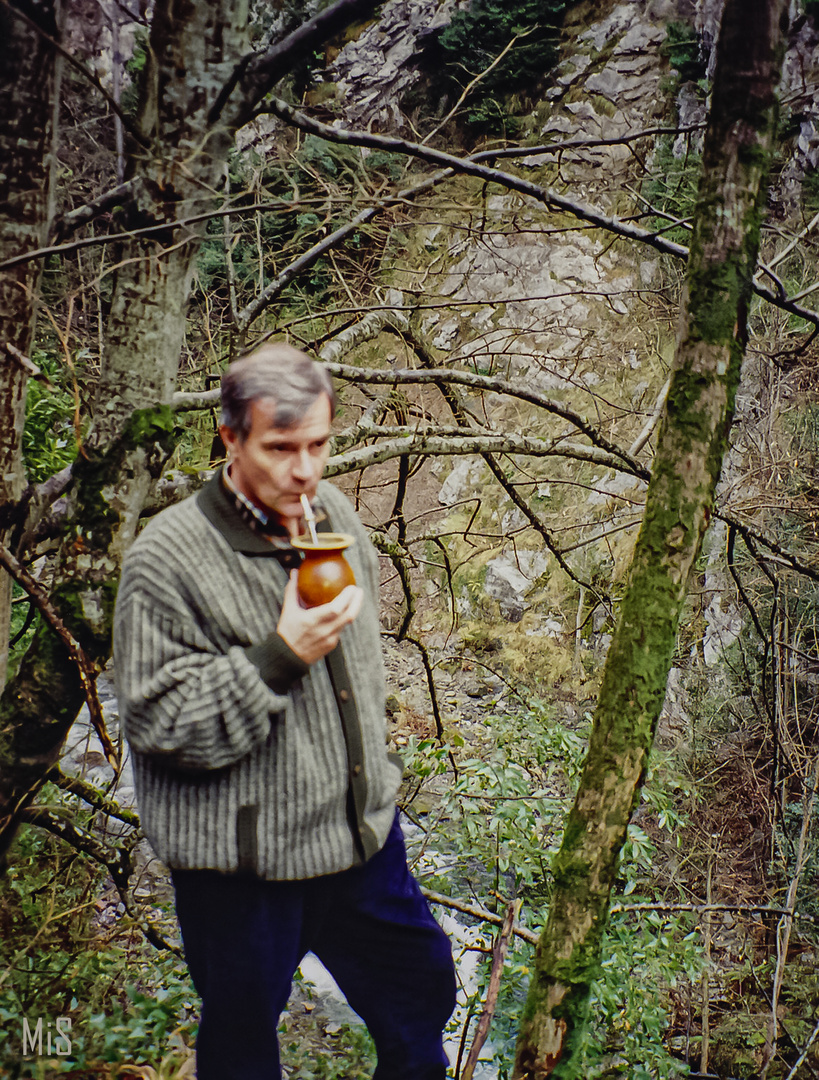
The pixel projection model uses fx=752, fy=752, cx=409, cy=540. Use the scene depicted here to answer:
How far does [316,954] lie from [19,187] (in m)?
2.40

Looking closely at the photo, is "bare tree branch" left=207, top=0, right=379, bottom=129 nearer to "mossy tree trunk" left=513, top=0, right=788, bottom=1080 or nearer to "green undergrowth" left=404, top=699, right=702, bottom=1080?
"mossy tree trunk" left=513, top=0, right=788, bottom=1080

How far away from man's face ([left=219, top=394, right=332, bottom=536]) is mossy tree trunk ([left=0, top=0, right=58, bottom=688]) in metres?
1.11

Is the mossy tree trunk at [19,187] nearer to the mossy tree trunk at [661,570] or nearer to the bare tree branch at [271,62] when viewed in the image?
the bare tree branch at [271,62]

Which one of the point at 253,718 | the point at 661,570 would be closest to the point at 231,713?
the point at 253,718

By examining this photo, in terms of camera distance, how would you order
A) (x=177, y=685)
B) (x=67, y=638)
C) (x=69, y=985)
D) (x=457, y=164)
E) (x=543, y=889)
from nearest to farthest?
(x=177, y=685) → (x=67, y=638) → (x=457, y=164) → (x=69, y=985) → (x=543, y=889)

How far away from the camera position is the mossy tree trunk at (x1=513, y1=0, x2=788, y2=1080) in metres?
1.68

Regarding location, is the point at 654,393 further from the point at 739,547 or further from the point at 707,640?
the point at 707,640

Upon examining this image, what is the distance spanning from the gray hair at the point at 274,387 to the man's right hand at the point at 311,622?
12.3 inches

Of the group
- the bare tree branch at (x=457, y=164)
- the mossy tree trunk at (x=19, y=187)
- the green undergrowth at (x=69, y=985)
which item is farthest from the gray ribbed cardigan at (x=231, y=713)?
the bare tree branch at (x=457, y=164)

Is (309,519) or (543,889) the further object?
(543,889)

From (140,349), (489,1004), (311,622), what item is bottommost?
(489,1004)

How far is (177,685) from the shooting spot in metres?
1.38

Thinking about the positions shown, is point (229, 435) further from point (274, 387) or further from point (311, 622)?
point (311, 622)

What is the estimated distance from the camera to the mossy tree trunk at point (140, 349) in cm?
219
